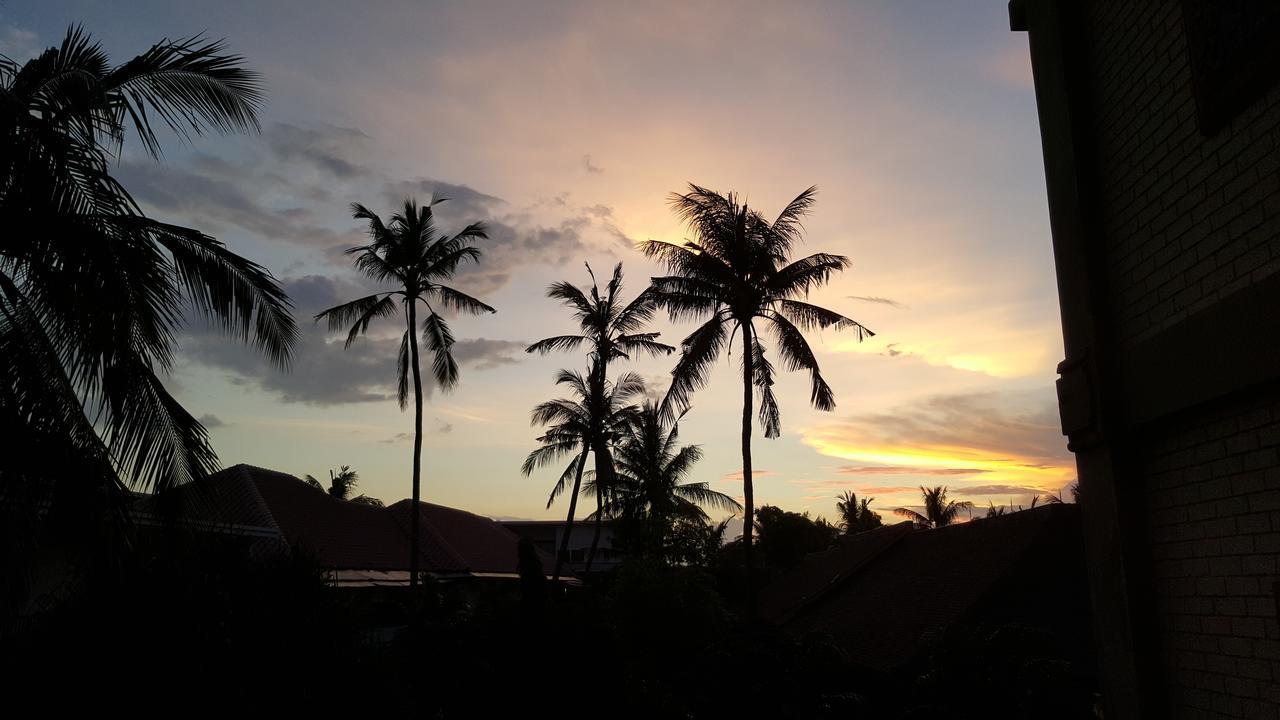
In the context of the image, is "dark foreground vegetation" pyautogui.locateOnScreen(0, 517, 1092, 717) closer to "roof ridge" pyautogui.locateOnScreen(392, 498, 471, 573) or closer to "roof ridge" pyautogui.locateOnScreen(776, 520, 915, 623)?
"roof ridge" pyautogui.locateOnScreen(776, 520, 915, 623)

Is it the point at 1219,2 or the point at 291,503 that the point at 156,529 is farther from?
the point at 291,503

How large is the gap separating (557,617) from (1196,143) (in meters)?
10.5

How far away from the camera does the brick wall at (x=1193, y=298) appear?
384 centimetres

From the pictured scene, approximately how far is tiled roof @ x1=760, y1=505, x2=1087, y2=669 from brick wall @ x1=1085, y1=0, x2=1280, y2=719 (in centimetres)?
1474

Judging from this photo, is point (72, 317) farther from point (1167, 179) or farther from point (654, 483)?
point (654, 483)

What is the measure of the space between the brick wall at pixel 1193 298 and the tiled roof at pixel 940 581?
14.7 m

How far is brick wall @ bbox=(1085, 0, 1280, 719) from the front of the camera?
384cm

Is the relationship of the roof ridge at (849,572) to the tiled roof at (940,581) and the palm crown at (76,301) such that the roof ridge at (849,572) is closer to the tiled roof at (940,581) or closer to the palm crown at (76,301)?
the tiled roof at (940,581)

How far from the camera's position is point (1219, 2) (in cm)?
413

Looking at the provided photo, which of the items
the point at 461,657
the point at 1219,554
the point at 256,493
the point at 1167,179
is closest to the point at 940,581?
the point at 461,657

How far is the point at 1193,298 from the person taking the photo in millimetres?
4277

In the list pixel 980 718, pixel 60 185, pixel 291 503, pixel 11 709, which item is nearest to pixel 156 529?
pixel 11 709

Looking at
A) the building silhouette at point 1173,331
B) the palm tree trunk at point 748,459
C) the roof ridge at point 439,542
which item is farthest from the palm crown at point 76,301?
the roof ridge at point 439,542

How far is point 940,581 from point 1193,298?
59.8 ft
